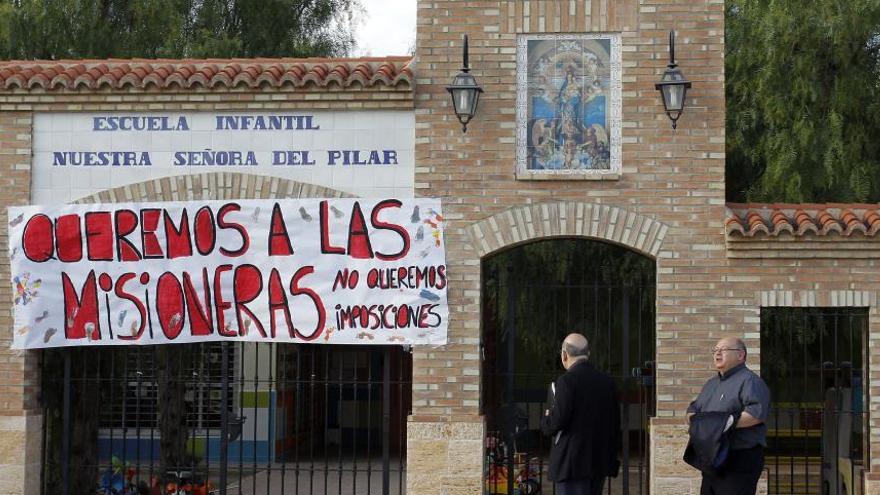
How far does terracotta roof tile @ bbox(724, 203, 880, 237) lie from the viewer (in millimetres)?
10781

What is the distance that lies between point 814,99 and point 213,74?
29.2 ft

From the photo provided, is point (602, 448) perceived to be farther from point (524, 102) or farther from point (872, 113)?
point (872, 113)

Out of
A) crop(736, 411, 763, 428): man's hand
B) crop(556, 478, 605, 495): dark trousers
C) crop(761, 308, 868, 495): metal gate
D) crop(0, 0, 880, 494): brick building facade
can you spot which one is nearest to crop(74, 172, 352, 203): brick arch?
crop(0, 0, 880, 494): brick building facade

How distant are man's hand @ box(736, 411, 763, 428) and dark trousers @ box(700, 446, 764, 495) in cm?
21

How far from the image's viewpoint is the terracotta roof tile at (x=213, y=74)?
441 inches

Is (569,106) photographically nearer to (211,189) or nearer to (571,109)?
(571,109)

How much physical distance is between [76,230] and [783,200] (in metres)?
9.66

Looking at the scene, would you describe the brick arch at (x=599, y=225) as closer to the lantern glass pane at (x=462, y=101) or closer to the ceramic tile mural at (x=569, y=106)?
the ceramic tile mural at (x=569, y=106)

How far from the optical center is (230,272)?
37.2 feet

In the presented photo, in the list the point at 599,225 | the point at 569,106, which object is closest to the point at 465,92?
the point at 569,106

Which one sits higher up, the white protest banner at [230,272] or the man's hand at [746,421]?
the white protest banner at [230,272]

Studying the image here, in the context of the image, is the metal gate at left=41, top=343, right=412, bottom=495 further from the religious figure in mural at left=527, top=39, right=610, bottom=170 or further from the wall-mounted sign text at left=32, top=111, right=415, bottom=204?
the religious figure in mural at left=527, top=39, right=610, bottom=170

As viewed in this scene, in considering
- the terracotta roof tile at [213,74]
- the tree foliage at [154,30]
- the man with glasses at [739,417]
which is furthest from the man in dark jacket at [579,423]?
the tree foliage at [154,30]

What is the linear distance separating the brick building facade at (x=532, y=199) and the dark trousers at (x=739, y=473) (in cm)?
266
